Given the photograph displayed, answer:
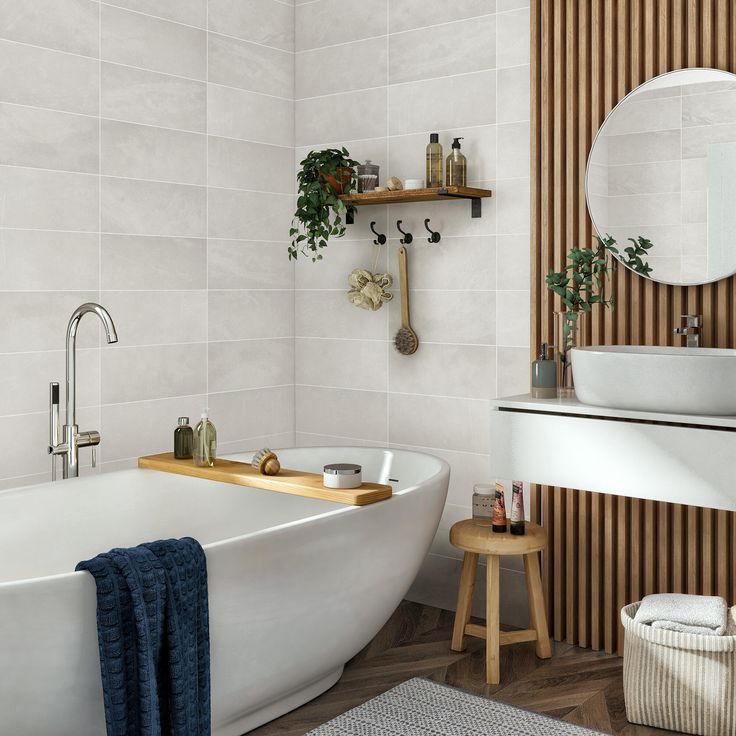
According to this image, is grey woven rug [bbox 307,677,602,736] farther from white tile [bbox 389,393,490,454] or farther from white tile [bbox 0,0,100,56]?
white tile [bbox 0,0,100,56]

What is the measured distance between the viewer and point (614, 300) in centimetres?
316

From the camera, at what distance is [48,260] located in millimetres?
3229

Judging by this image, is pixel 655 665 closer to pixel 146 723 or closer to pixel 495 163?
pixel 146 723

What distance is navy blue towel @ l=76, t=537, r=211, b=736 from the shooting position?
6.72ft

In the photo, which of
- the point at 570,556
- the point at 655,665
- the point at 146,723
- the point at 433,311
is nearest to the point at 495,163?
the point at 433,311

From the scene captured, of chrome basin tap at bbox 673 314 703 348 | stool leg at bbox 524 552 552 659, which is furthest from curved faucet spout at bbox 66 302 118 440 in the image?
chrome basin tap at bbox 673 314 703 348

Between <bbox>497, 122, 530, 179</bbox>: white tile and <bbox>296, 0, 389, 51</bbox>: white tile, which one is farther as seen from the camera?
<bbox>296, 0, 389, 51</bbox>: white tile

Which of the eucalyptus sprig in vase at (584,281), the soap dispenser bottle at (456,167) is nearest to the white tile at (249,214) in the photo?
the soap dispenser bottle at (456,167)

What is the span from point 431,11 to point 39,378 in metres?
2.04

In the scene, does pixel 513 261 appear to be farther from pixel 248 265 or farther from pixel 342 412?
pixel 248 265

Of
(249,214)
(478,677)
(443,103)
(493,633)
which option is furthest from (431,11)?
(478,677)

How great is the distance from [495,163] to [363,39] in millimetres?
864

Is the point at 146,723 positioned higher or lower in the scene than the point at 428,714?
higher

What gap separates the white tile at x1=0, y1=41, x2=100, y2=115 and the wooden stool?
2005mm
